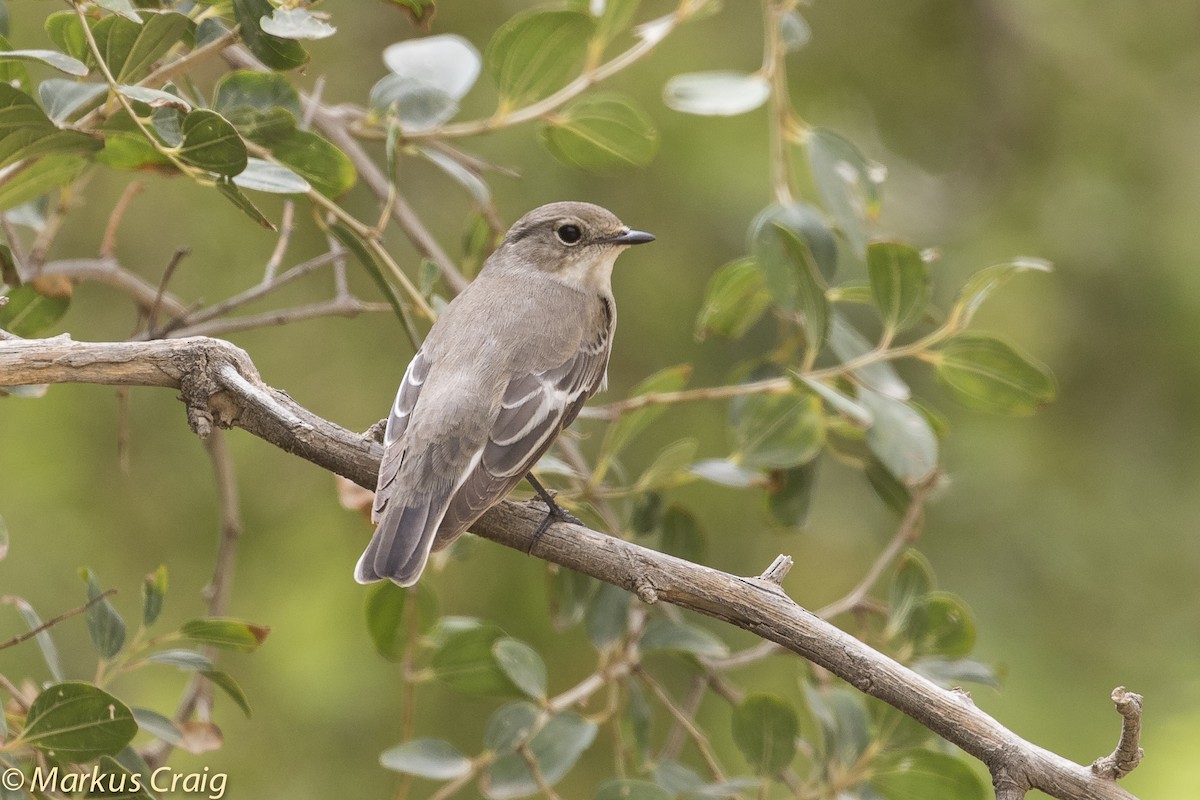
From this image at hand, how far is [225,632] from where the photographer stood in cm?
305

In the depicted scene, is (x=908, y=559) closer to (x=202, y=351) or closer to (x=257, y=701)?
(x=202, y=351)

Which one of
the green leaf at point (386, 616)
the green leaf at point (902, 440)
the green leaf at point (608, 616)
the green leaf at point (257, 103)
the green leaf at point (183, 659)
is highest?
the green leaf at point (902, 440)

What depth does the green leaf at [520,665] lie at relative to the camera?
3432 mm

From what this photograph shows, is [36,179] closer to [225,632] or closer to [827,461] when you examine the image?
[225,632]

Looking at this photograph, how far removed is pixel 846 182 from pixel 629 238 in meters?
0.87

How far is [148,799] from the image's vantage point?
2762 mm

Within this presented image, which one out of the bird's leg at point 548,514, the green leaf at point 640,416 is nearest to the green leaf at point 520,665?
the bird's leg at point 548,514

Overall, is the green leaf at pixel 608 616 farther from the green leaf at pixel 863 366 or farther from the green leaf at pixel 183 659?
the green leaf at pixel 183 659

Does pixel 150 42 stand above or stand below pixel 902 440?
below

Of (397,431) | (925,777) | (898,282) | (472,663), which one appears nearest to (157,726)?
(472,663)

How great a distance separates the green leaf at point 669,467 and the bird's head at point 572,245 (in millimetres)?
1123

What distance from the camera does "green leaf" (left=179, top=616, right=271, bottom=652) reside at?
302 centimetres

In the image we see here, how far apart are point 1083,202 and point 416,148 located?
392 cm

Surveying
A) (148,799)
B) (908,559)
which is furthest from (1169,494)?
(148,799)
